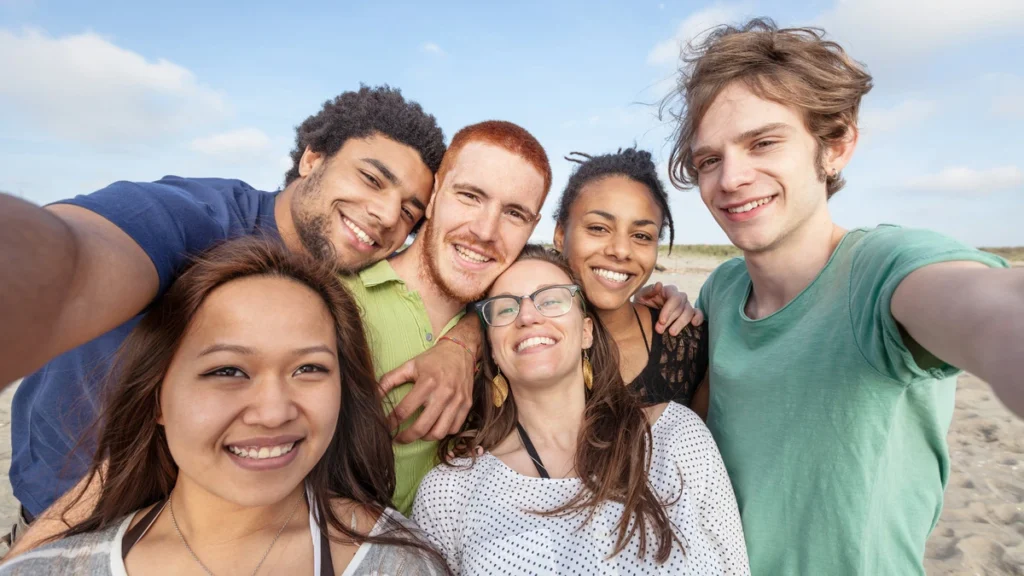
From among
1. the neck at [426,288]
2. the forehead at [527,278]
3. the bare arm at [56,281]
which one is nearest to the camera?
the bare arm at [56,281]

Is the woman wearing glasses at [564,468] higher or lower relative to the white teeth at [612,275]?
lower

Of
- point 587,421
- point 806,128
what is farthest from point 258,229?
point 806,128

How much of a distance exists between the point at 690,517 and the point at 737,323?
1054 millimetres

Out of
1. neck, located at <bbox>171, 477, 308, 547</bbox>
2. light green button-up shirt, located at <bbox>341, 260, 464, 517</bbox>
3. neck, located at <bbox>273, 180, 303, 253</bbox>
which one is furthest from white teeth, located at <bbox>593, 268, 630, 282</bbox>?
neck, located at <bbox>171, 477, 308, 547</bbox>

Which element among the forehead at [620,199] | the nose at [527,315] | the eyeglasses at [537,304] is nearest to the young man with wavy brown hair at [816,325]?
the forehead at [620,199]

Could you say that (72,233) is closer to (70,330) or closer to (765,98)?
(70,330)

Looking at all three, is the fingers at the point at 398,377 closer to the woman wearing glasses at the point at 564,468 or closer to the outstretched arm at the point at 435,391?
the outstretched arm at the point at 435,391

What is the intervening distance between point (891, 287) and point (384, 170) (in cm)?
271

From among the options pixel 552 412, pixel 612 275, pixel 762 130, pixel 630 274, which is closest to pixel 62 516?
pixel 552 412

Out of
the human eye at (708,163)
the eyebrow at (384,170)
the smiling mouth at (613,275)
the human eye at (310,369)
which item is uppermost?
the human eye at (708,163)

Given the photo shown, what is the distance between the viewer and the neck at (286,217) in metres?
3.28

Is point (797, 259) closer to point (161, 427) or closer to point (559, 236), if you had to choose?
point (559, 236)

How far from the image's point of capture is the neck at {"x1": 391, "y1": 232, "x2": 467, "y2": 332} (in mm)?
3318

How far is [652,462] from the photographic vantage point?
8.12 ft
